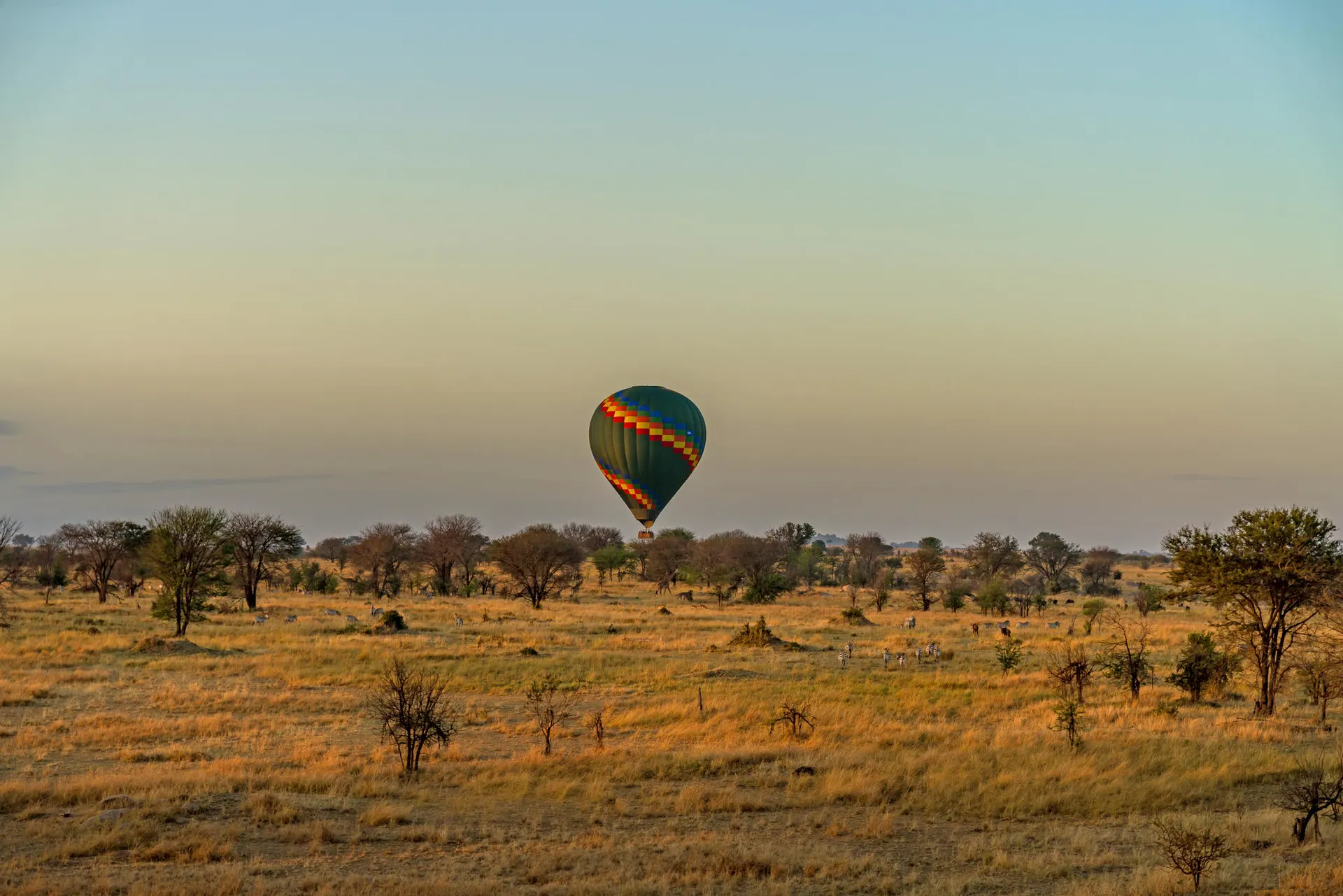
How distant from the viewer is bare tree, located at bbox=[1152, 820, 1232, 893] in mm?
13688

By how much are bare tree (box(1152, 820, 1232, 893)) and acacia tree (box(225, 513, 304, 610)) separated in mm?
61682

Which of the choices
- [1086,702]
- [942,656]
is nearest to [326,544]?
[942,656]

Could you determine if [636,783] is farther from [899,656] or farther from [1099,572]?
[1099,572]

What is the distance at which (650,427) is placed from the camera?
1954 inches

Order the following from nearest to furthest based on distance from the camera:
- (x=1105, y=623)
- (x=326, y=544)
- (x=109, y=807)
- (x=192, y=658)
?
(x=109, y=807) → (x=192, y=658) → (x=1105, y=623) → (x=326, y=544)

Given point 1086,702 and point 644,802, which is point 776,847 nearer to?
point 644,802

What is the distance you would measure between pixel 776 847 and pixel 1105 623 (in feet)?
155

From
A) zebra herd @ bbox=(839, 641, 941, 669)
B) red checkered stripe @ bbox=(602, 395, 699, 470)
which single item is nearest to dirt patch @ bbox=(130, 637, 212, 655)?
red checkered stripe @ bbox=(602, 395, 699, 470)

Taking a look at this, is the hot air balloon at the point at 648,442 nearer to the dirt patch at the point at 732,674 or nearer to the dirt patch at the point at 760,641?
the dirt patch at the point at 760,641

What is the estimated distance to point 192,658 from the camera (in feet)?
126

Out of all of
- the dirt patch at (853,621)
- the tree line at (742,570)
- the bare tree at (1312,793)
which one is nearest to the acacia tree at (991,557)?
the tree line at (742,570)

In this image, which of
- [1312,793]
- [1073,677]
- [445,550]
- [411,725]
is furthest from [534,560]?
[1312,793]

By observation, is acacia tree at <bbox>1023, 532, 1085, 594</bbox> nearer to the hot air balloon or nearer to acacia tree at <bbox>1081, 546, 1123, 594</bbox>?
acacia tree at <bbox>1081, 546, 1123, 594</bbox>

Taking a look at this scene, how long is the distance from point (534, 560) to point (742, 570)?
822 inches
